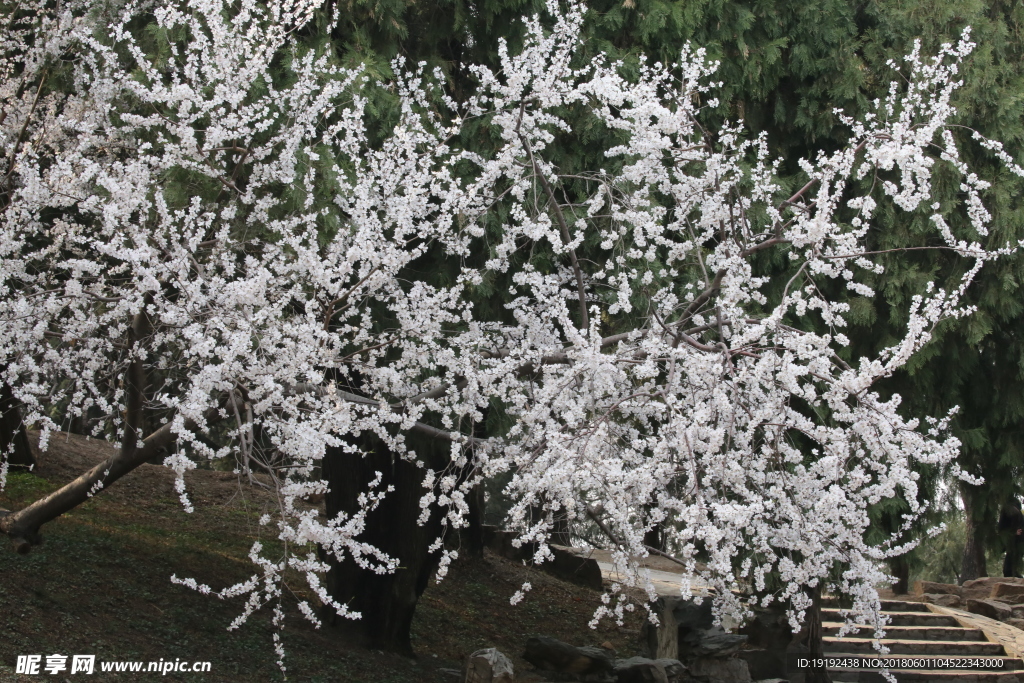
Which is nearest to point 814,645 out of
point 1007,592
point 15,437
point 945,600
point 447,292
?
point 945,600

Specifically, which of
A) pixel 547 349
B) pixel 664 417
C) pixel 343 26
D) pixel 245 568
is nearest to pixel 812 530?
pixel 664 417

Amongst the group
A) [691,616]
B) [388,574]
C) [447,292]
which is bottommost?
[691,616]

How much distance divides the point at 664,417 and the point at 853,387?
1.75 metres

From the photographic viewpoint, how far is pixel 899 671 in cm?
1037

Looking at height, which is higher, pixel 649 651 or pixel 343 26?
pixel 343 26

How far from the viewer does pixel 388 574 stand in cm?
852

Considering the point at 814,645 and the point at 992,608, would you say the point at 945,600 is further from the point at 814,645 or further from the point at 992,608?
the point at 814,645

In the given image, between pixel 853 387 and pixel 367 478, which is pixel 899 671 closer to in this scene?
pixel 367 478

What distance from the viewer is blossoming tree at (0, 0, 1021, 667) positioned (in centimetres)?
478

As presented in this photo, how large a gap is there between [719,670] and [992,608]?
6132 millimetres

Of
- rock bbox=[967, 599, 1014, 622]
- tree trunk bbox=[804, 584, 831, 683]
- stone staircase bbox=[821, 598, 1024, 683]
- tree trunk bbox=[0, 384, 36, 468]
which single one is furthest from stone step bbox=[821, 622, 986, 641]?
tree trunk bbox=[0, 384, 36, 468]

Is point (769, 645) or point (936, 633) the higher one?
point (936, 633)

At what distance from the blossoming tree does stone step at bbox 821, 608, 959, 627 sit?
585 centimetres

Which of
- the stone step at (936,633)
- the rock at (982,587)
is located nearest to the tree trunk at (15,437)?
the stone step at (936,633)
